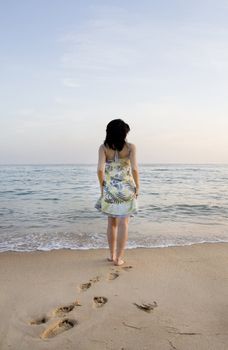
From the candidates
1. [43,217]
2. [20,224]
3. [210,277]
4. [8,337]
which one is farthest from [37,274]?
[43,217]

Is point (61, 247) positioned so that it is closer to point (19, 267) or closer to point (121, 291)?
point (19, 267)

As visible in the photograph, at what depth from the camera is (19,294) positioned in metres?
3.31

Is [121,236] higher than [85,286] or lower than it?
higher

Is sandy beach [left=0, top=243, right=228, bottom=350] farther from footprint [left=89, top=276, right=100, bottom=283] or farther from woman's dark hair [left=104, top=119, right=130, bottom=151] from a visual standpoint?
woman's dark hair [left=104, top=119, right=130, bottom=151]

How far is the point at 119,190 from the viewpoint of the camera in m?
4.29

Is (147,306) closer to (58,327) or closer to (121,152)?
(58,327)

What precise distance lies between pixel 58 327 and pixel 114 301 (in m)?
0.60

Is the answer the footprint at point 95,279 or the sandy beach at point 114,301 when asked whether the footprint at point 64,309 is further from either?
the footprint at point 95,279

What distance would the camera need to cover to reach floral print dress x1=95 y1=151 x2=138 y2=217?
429 cm

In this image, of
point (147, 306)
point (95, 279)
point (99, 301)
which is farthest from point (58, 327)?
point (95, 279)

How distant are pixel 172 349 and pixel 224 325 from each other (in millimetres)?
545

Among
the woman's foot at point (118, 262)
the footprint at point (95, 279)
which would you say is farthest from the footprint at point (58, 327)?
the woman's foot at point (118, 262)

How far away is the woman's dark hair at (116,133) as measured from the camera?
409 cm

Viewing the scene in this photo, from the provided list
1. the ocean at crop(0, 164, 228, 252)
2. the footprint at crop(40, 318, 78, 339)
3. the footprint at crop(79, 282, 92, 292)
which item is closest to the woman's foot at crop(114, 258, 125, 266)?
the footprint at crop(79, 282, 92, 292)
